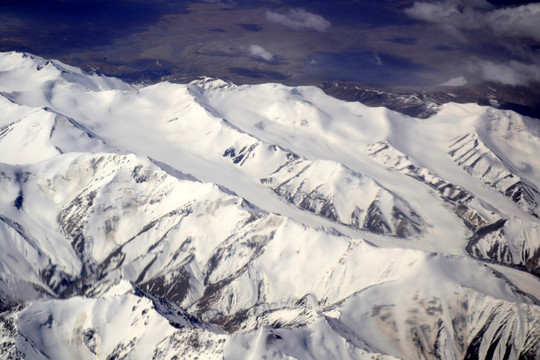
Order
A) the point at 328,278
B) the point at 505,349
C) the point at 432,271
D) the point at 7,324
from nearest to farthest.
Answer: the point at 7,324
the point at 505,349
the point at 432,271
the point at 328,278

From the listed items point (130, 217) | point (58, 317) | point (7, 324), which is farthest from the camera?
point (130, 217)

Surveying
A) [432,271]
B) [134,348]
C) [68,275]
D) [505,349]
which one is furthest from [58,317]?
[505,349]

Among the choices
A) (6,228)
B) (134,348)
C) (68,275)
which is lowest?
(68,275)

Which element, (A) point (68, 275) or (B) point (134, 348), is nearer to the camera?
(B) point (134, 348)

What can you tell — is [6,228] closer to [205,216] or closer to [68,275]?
[68,275]

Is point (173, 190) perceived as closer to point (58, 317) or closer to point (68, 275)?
point (68, 275)

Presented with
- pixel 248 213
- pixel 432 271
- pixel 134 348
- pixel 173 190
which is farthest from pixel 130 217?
pixel 432 271

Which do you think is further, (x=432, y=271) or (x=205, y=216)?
(x=205, y=216)

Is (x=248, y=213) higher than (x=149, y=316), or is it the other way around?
(x=149, y=316)

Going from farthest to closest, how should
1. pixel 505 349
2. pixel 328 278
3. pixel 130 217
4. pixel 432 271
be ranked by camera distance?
pixel 130 217 < pixel 328 278 < pixel 432 271 < pixel 505 349
